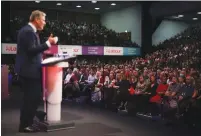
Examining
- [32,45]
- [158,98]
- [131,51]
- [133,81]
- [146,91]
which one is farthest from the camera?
[131,51]

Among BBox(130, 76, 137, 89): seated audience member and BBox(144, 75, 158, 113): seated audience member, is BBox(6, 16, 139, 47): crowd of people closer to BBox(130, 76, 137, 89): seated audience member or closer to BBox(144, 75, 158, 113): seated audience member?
BBox(130, 76, 137, 89): seated audience member

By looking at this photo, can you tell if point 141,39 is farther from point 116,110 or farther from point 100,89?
point 116,110

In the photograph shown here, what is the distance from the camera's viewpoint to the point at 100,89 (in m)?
5.93

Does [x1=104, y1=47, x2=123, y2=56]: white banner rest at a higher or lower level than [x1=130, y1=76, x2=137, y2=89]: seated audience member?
higher

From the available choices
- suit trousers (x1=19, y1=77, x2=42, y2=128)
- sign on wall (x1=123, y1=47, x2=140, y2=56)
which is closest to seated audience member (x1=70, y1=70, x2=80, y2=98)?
suit trousers (x1=19, y1=77, x2=42, y2=128)

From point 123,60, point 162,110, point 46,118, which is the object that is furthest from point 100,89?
point 123,60

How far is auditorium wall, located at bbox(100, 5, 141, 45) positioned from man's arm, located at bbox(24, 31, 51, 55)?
12590mm

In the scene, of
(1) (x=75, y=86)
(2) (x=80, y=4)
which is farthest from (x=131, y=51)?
(1) (x=75, y=86)

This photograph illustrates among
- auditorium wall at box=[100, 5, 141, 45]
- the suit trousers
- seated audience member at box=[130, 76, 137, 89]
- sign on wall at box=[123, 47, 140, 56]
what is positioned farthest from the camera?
auditorium wall at box=[100, 5, 141, 45]

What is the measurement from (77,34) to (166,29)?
6.78 m

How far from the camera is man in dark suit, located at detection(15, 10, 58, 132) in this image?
9.04 feet

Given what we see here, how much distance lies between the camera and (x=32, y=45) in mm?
2754

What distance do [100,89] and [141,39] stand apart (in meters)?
9.38

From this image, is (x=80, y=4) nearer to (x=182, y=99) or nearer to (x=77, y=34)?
(x=77, y=34)
